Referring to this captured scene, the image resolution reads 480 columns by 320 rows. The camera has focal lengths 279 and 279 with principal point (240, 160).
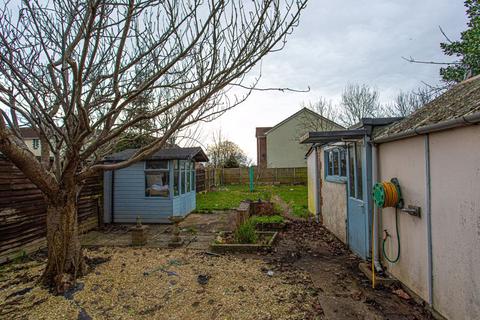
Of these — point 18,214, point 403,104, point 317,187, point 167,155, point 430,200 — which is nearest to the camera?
point 430,200

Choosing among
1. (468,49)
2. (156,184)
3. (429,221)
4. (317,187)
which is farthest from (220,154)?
(429,221)

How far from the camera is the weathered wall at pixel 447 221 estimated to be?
8.50ft

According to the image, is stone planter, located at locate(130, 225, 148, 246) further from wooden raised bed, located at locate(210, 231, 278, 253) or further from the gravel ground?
wooden raised bed, located at locate(210, 231, 278, 253)

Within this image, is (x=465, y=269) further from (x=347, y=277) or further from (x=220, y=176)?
(x=220, y=176)

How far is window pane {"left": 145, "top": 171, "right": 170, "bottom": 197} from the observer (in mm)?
9312

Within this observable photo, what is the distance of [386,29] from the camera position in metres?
6.34

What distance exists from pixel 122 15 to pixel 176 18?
685 millimetres

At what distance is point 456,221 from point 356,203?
2.71 meters

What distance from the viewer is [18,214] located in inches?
224

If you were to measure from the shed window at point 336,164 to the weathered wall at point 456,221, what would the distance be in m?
3.19

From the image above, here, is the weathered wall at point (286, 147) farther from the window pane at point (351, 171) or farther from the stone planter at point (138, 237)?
the stone planter at point (138, 237)

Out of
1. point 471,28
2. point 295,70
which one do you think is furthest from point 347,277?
point 471,28

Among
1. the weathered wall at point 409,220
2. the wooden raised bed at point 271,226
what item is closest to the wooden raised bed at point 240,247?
the wooden raised bed at point 271,226

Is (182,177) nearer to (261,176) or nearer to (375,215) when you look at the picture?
(375,215)
